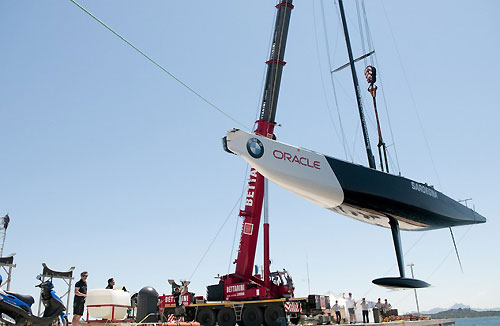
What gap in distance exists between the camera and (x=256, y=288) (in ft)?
42.4

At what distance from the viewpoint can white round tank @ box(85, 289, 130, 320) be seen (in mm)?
6773

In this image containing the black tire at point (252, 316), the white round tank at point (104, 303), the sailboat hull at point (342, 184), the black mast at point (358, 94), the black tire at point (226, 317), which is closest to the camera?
the white round tank at point (104, 303)

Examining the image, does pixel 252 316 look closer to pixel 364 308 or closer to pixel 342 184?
pixel 364 308

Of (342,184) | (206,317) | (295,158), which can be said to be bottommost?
(206,317)

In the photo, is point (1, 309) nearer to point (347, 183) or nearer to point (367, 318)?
point (347, 183)

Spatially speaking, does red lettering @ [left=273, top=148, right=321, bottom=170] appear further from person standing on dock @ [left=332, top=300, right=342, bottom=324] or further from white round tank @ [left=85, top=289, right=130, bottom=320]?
person standing on dock @ [left=332, top=300, right=342, bottom=324]

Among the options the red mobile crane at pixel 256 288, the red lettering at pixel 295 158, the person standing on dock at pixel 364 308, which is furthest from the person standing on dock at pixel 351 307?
the red lettering at pixel 295 158

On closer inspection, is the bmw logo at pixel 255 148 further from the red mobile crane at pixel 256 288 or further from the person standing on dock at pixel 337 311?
the person standing on dock at pixel 337 311

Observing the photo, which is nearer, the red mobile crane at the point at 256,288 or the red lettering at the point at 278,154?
the red lettering at the point at 278,154

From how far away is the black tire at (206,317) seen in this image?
13391mm

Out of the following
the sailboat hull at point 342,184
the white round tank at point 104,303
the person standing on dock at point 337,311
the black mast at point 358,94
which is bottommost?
the white round tank at point 104,303

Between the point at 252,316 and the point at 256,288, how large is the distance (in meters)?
0.81

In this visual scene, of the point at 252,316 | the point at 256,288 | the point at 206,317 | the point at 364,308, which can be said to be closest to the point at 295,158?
the point at 256,288

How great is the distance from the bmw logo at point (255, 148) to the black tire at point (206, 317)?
6.91 metres
